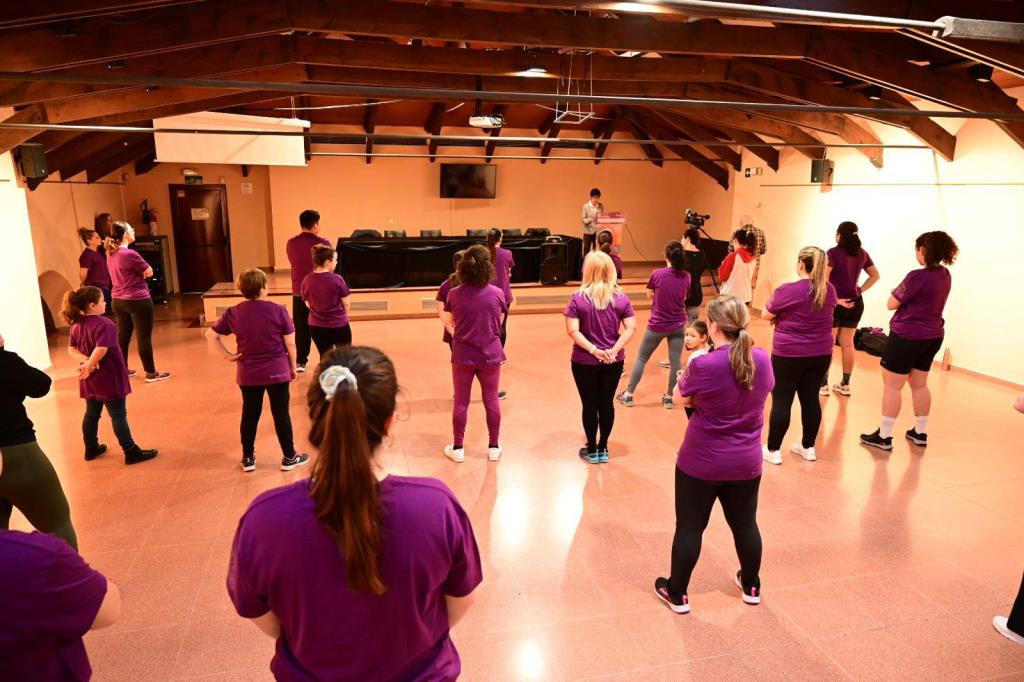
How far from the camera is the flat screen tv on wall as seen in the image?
12695 mm

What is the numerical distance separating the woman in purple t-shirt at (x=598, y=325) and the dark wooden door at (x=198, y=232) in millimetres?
10566

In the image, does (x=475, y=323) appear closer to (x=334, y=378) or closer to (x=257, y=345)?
(x=257, y=345)

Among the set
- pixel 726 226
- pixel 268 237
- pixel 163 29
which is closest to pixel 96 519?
pixel 163 29

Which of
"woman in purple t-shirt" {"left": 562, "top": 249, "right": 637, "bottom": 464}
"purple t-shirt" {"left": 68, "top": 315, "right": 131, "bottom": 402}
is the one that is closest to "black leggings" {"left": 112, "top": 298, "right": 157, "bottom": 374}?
"purple t-shirt" {"left": 68, "top": 315, "right": 131, "bottom": 402}

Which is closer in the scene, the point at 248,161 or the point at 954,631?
the point at 954,631

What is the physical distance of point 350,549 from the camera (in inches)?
40.9

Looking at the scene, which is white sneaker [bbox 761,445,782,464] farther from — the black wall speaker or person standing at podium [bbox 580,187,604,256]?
person standing at podium [bbox 580,187,604,256]

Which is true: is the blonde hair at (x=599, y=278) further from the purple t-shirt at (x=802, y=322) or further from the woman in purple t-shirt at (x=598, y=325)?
the purple t-shirt at (x=802, y=322)

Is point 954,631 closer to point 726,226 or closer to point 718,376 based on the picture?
point 718,376

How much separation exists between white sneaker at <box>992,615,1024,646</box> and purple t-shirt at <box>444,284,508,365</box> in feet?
9.01

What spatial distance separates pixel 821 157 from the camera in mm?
8836

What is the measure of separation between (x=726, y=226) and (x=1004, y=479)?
353 inches

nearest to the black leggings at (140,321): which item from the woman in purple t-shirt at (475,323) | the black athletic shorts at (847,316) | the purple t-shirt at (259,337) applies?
the purple t-shirt at (259,337)

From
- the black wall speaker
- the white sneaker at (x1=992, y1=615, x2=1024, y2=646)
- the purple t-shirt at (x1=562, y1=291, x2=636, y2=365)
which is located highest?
the black wall speaker
